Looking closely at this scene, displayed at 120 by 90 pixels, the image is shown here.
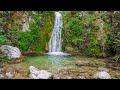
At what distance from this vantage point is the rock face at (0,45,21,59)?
275 inches

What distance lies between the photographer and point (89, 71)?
260 inches

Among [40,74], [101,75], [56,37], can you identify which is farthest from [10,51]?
[101,75]

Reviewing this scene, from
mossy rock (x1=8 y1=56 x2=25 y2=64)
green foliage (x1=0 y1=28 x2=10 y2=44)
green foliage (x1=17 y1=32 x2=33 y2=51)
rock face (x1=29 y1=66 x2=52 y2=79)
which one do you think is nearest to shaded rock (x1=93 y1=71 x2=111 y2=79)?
rock face (x1=29 y1=66 x2=52 y2=79)

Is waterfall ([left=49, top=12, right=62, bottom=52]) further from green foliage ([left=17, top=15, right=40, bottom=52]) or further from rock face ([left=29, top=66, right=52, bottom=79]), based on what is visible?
rock face ([left=29, top=66, right=52, bottom=79])

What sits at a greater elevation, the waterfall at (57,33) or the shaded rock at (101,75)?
the waterfall at (57,33)

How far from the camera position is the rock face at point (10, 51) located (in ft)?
22.9

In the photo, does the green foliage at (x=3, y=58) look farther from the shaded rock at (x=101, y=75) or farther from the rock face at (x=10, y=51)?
the shaded rock at (x=101, y=75)

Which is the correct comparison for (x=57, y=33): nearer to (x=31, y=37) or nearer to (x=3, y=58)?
Answer: (x=31, y=37)

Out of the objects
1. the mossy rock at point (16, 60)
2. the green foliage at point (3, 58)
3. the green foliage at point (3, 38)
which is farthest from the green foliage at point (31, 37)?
the green foliage at point (3, 58)
